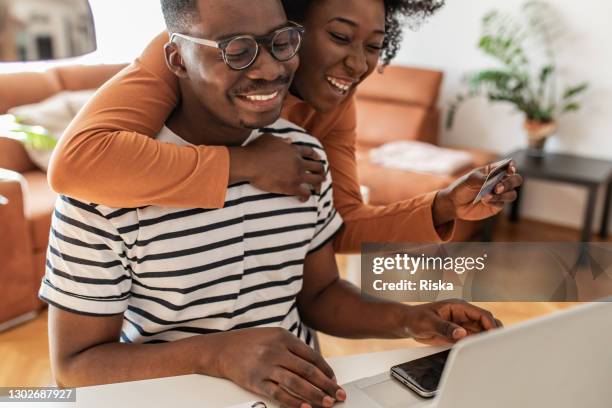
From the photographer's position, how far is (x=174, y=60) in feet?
3.37

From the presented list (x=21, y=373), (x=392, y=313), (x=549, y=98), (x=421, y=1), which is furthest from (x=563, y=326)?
(x=549, y=98)

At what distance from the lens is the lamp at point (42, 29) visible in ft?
2.55

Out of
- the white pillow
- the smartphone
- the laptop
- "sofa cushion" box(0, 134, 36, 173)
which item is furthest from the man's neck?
"sofa cushion" box(0, 134, 36, 173)

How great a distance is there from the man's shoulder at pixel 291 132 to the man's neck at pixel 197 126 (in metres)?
0.09

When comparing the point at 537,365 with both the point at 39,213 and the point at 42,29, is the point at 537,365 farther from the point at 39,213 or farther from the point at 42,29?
the point at 39,213

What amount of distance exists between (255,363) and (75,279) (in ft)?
0.95

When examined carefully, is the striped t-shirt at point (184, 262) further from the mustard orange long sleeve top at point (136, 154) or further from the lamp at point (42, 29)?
the lamp at point (42, 29)

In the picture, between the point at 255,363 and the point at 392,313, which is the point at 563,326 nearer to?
the point at 255,363

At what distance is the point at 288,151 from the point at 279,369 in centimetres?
37

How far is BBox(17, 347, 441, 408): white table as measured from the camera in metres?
0.85

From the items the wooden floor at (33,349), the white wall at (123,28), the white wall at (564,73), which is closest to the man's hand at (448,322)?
the wooden floor at (33,349)

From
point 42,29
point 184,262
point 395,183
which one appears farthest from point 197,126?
point 395,183

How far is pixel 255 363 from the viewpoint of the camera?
0.86 m

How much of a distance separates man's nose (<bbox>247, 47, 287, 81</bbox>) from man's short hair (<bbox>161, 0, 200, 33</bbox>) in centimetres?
11
